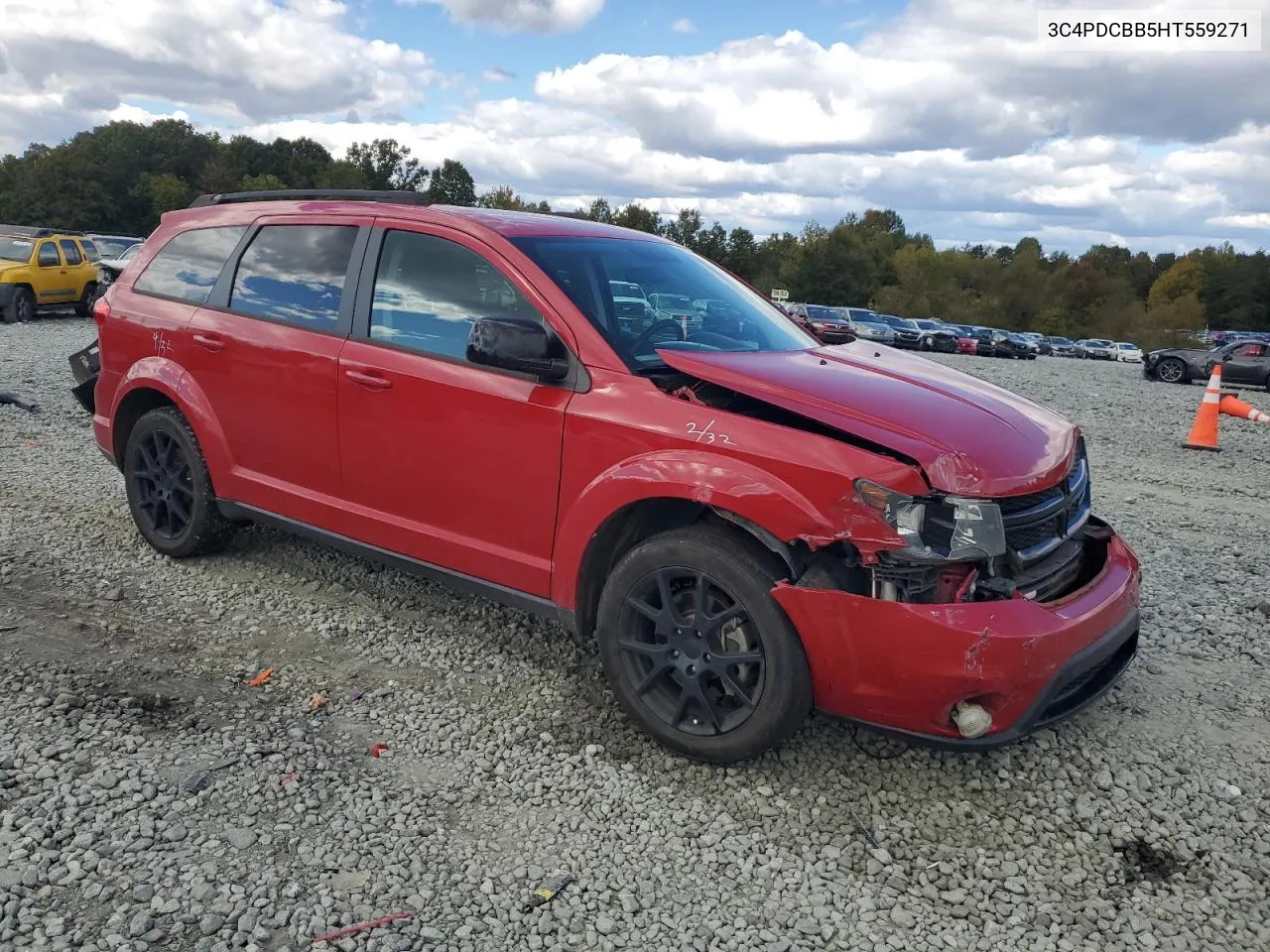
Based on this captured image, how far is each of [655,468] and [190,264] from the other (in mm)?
3080

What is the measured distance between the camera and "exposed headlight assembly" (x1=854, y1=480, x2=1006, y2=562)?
9.61ft

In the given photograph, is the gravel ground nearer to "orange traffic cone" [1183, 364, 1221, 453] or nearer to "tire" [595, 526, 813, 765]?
"tire" [595, 526, 813, 765]

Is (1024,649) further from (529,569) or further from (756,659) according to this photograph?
(529,569)

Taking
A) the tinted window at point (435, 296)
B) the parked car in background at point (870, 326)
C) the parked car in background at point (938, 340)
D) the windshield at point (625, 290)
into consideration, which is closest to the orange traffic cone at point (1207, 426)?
the windshield at point (625, 290)

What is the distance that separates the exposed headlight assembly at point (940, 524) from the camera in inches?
115

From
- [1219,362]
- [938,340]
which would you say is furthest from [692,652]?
[938,340]

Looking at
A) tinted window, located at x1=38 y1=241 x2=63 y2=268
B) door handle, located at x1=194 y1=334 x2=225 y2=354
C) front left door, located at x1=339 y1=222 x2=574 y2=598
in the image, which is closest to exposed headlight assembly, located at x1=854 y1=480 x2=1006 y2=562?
front left door, located at x1=339 y1=222 x2=574 y2=598

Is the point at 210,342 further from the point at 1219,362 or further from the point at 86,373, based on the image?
the point at 1219,362

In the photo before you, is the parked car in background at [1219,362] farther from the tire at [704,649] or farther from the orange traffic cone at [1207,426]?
the tire at [704,649]

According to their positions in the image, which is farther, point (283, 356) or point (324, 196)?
point (324, 196)

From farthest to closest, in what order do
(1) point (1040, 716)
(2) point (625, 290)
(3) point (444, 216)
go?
(3) point (444, 216), (2) point (625, 290), (1) point (1040, 716)

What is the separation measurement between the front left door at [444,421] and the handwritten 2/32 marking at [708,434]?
522 millimetres

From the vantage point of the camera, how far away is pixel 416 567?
4.05 m

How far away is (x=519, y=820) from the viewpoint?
3029mm
